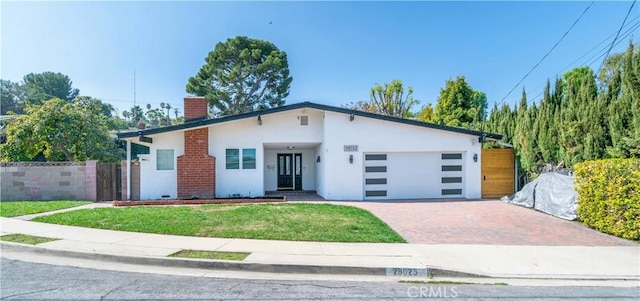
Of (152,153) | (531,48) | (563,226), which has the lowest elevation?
(563,226)

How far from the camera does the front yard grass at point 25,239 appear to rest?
6647 mm

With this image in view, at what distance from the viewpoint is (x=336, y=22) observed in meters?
15.0

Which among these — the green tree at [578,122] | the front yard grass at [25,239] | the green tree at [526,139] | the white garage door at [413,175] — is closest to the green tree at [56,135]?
the front yard grass at [25,239]

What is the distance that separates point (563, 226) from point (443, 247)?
4604mm

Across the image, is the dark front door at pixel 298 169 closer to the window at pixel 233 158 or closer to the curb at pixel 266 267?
the window at pixel 233 158

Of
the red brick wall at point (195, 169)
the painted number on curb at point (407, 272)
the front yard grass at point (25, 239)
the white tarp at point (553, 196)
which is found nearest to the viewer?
the painted number on curb at point (407, 272)

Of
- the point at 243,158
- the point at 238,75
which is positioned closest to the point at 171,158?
the point at 243,158

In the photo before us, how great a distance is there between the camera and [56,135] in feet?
51.0

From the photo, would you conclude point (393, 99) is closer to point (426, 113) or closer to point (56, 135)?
point (426, 113)

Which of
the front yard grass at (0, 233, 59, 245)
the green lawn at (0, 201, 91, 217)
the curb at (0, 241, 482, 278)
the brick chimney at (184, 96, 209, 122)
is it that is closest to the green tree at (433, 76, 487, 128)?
the brick chimney at (184, 96, 209, 122)

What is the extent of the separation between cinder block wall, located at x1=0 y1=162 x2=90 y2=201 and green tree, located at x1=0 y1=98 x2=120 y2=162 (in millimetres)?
2687

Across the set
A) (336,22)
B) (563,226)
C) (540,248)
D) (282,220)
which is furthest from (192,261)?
(336,22)

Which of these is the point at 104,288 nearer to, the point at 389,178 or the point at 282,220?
the point at 282,220

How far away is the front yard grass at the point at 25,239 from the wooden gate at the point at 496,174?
47.7 ft
